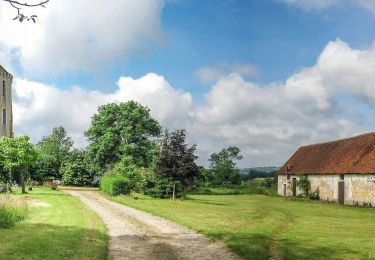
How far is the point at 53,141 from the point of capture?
9519 cm

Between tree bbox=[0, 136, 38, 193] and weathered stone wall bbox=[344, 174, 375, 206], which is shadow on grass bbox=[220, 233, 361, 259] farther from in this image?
tree bbox=[0, 136, 38, 193]

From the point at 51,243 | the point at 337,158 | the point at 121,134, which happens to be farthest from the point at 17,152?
the point at 337,158

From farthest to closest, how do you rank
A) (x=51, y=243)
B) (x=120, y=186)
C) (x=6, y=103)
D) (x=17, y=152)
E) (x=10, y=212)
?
1. (x=6, y=103)
2. (x=120, y=186)
3. (x=17, y=152)
4. (x=10, y=212)
5. (x=51, y=243)

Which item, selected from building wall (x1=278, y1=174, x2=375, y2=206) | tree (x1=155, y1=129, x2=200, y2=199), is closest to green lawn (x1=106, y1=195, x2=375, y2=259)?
tree (x1=155, y1=129, x2=200, y2=199)

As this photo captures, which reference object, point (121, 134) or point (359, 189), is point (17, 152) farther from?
point (359, 189)

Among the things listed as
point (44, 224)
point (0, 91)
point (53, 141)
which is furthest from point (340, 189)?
point (53, 141)

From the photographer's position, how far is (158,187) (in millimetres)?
38062

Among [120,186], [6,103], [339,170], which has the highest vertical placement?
[6,103]

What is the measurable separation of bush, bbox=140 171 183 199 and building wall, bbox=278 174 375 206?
14.3 metres

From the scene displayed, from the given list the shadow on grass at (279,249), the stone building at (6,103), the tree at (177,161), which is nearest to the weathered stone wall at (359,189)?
the tree at (177,161)

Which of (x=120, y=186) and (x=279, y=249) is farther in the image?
(x=120, y=186)

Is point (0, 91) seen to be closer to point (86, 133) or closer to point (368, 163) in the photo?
point (86, 133)

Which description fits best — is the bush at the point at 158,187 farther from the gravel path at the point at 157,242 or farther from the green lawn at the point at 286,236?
the gravel path at the point at 157,242

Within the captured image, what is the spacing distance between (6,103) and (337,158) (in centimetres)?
3949
